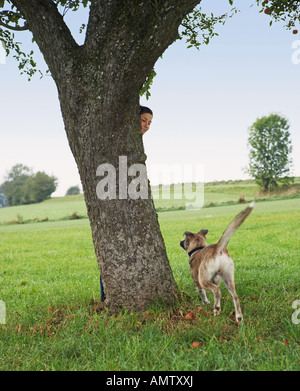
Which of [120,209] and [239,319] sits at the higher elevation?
[120,209]

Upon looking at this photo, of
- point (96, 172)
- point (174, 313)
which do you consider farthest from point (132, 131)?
point (174, 313)

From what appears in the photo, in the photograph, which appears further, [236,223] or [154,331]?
[154,331]

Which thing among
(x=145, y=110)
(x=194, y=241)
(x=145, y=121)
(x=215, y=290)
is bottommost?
(x=215, y=290)

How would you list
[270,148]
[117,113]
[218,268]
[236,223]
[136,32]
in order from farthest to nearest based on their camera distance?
[270,148], [117,113], [136,32], [218,268], [236,223]

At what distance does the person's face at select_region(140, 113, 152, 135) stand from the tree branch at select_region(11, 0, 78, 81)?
1227 millimetres

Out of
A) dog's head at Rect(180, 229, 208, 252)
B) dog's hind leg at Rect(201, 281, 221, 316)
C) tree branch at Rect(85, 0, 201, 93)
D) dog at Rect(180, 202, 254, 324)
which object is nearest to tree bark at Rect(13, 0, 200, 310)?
tree branch at Rect(85, 0, 201, 93)

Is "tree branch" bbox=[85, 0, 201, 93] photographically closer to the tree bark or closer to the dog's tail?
the tree bark

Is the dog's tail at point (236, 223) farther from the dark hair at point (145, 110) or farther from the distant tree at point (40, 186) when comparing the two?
the distant tree at point (40, 186)

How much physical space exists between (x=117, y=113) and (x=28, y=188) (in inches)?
2042

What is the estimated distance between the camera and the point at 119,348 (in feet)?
14.0

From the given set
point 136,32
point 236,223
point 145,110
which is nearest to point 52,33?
point 136,32

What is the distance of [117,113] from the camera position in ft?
16.3

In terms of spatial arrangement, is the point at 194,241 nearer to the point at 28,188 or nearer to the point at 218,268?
the point at 218,268
